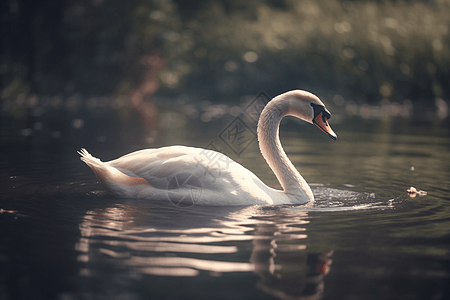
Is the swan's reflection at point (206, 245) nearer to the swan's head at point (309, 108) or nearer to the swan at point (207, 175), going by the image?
the swan at point (207, 175)

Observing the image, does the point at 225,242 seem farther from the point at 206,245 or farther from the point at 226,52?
the point at 226,52

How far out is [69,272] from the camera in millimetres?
4590

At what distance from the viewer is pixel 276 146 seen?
337 inches

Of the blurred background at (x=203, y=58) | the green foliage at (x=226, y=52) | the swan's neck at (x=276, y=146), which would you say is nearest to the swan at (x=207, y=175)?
the swan's neck at (x=276, y=146)

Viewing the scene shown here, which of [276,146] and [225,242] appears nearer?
[225,242]

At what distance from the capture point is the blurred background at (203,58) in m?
37.8

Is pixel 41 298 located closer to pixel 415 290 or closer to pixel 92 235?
pixel 92 235

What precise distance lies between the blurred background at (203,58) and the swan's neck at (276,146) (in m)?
25.7

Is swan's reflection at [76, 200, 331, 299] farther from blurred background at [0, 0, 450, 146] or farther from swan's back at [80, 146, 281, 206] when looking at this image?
blurred background at [0, 0, 450, 146]

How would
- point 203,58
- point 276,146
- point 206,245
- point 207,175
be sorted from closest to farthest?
point 206,245
point 207,175
point 276,146
point 203,58

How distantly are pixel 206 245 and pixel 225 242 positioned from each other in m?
0.25

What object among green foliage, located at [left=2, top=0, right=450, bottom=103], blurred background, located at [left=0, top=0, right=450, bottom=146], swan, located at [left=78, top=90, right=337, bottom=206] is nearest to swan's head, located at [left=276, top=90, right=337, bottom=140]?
swan, located at [left=78, top=90, right=337, bottom=206]

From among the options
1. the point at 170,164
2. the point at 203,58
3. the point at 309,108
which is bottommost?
the point at 170,164

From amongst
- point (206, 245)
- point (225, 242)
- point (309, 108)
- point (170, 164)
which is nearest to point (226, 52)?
point (309, 108)
